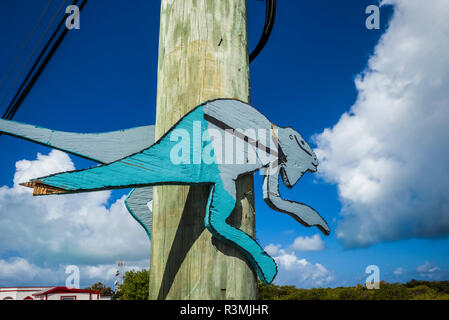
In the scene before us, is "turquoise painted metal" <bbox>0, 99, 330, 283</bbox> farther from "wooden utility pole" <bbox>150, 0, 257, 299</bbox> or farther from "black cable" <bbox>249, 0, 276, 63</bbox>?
"black cable" <bbox>249, 0, 276, 63</bbox>

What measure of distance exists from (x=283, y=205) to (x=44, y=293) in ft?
95.6

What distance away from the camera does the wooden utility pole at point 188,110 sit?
1.43 m

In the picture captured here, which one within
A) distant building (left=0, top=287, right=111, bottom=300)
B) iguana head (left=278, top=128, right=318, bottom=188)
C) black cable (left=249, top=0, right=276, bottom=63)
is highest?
black cable (left=249, top=0, right=276, bottom=63)

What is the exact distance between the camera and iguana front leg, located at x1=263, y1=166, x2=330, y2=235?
5.24 ft

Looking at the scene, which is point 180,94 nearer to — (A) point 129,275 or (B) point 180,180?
(B) point 180,180

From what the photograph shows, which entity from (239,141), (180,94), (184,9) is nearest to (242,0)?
(184,9)

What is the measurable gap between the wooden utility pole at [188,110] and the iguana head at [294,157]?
0.24 metres

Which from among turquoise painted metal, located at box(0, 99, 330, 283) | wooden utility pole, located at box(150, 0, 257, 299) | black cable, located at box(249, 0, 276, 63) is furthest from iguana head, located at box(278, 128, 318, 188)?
black cable, located at box(249, 0, 276, 63)

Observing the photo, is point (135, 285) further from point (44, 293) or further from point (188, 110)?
point (188, 110)

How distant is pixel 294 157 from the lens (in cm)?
180

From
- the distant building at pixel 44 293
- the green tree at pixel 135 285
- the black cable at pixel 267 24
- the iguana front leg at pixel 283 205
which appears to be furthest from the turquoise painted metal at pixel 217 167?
the distant building at pixel 44 293

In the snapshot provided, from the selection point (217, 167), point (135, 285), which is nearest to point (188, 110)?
point (217, 167)

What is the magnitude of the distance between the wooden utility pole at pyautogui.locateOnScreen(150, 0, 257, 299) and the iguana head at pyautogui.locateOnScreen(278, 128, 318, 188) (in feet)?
0.78
